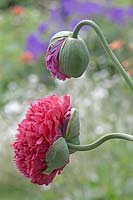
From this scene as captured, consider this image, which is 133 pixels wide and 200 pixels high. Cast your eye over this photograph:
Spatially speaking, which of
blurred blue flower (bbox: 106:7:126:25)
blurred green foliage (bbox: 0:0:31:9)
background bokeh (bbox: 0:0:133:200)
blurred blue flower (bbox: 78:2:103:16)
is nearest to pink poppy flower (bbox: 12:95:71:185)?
background bokeh (bbox: 0:0:133:200)

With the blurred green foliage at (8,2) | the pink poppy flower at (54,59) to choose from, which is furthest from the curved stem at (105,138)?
the blurred green foliage at (8,2)

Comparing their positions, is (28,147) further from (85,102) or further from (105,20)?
(105,20)

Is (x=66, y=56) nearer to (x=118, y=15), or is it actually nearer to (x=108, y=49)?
(x=108, y=49)

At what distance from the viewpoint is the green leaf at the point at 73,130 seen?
883 millimetres

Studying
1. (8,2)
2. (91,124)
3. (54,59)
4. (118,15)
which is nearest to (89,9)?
(118,15)

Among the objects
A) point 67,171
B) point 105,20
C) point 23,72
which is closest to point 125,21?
point 105,20

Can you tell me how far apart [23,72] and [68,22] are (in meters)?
0.35

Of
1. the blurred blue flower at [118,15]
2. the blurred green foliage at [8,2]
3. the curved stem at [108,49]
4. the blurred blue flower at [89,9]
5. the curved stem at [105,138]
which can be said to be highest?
the blurred green foliage at [8,2]

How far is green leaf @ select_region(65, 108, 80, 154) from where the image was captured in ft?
2.90

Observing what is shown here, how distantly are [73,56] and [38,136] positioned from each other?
13cm

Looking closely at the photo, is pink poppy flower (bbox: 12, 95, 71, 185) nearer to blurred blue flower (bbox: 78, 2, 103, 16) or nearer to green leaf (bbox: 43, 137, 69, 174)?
green leaf (bbox: 43, 137, 69, 174)

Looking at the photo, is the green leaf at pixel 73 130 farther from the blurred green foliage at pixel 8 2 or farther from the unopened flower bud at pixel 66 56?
the blurred green foliage at pixel 8 2

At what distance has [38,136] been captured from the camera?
2.81ft

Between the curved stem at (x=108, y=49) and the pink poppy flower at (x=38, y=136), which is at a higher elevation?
the curved stem at (x=108, y=49)
